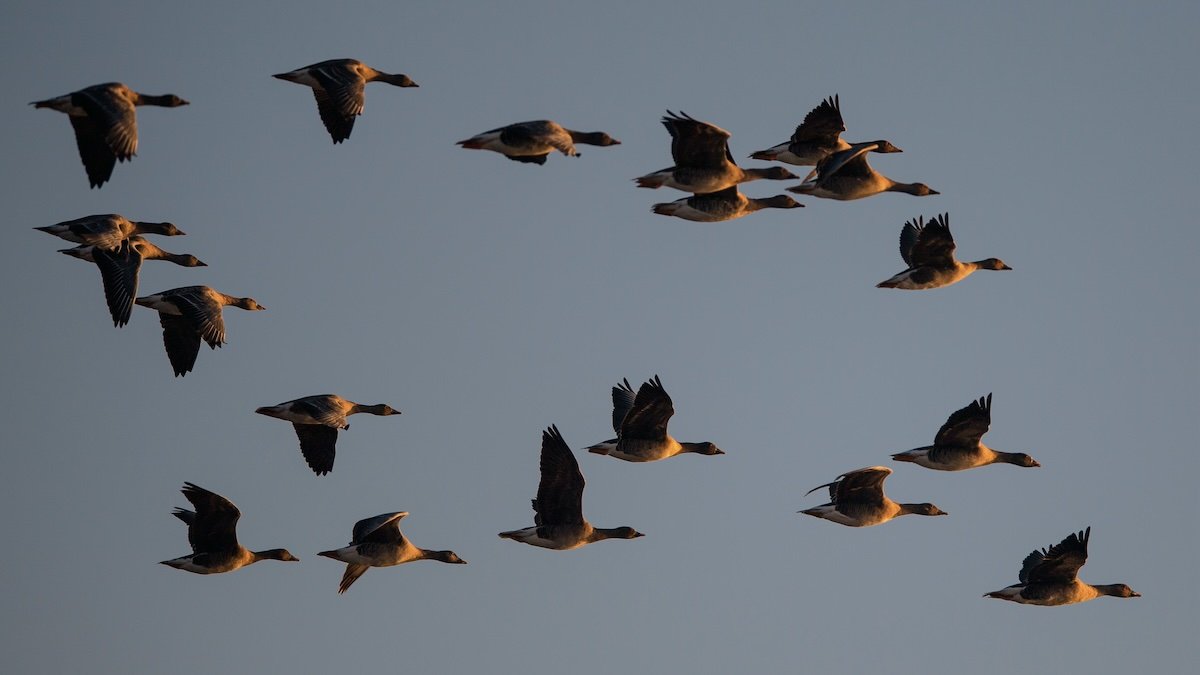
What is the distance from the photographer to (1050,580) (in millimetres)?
35500

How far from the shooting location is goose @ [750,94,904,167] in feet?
111

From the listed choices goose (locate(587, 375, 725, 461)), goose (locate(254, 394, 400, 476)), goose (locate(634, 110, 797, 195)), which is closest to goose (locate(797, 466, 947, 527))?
goose (locate(587, 375, 725, 461))

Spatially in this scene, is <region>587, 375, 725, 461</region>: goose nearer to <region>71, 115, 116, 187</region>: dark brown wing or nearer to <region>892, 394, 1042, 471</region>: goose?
<region>892, 394, 1042, 471</region>: goose

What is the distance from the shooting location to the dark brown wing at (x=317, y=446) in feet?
119

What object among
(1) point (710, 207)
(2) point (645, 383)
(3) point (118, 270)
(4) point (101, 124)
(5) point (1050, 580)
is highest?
(4) point (101, 124)

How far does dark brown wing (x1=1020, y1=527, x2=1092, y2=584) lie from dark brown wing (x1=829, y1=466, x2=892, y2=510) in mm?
2852

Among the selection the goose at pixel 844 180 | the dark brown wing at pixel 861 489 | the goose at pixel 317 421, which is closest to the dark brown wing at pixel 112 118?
the goose at pixel 317 421

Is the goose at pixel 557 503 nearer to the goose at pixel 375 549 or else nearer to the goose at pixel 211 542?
the goose at pixel 375 549

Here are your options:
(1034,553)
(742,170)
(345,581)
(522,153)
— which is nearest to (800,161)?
(742,170)

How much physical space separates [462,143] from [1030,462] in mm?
13014

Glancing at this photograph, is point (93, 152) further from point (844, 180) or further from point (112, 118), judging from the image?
point (844, 180)

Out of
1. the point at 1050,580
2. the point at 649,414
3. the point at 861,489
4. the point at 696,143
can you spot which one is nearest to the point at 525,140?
the point at 696,143

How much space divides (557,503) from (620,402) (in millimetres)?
3686

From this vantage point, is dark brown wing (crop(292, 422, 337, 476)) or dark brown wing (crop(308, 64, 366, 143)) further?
dark brown wing (crop(292, 422, 337, 476))
